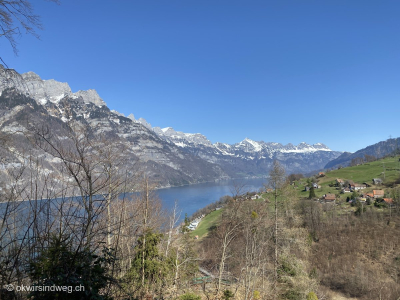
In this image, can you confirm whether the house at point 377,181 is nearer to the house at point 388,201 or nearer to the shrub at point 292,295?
the house at point 388,201

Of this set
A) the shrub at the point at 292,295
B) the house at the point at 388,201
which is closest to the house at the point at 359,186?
the house at the point at 388,201

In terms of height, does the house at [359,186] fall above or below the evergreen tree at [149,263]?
below

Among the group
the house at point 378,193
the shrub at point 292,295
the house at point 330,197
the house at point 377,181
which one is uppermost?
the house at point 377,181

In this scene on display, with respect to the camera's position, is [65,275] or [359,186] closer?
[65,275]

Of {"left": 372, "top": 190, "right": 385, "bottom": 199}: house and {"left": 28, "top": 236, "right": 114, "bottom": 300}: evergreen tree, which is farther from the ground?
{"left": 28, "top": 236, "right": 114, "bottom": 300}: evergreen tree

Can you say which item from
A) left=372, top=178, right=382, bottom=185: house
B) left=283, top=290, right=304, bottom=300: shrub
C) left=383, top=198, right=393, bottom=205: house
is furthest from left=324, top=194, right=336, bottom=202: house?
left=283, top=290, right=304, bottom=300: shrub

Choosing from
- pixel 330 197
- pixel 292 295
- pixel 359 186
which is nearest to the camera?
pixel 292 295

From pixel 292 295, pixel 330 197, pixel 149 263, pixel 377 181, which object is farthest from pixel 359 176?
pixel 149 263

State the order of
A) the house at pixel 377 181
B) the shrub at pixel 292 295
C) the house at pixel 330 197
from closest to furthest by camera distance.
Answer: the shrub at pixel 292 295
the house at pixel 330 197
the house at pixel 377 181

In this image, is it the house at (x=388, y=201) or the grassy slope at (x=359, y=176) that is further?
the grassy slope at (x=359, y=176)

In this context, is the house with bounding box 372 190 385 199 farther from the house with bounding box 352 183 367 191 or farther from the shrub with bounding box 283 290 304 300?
Answer: the shrub with bounding box 283 290 304 300

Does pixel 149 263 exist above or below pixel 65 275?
below

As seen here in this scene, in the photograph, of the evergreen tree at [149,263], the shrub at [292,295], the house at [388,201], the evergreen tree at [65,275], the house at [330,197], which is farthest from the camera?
the house at [330,197]

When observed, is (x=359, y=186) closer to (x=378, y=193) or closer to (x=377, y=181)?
(x=377, y=181)
